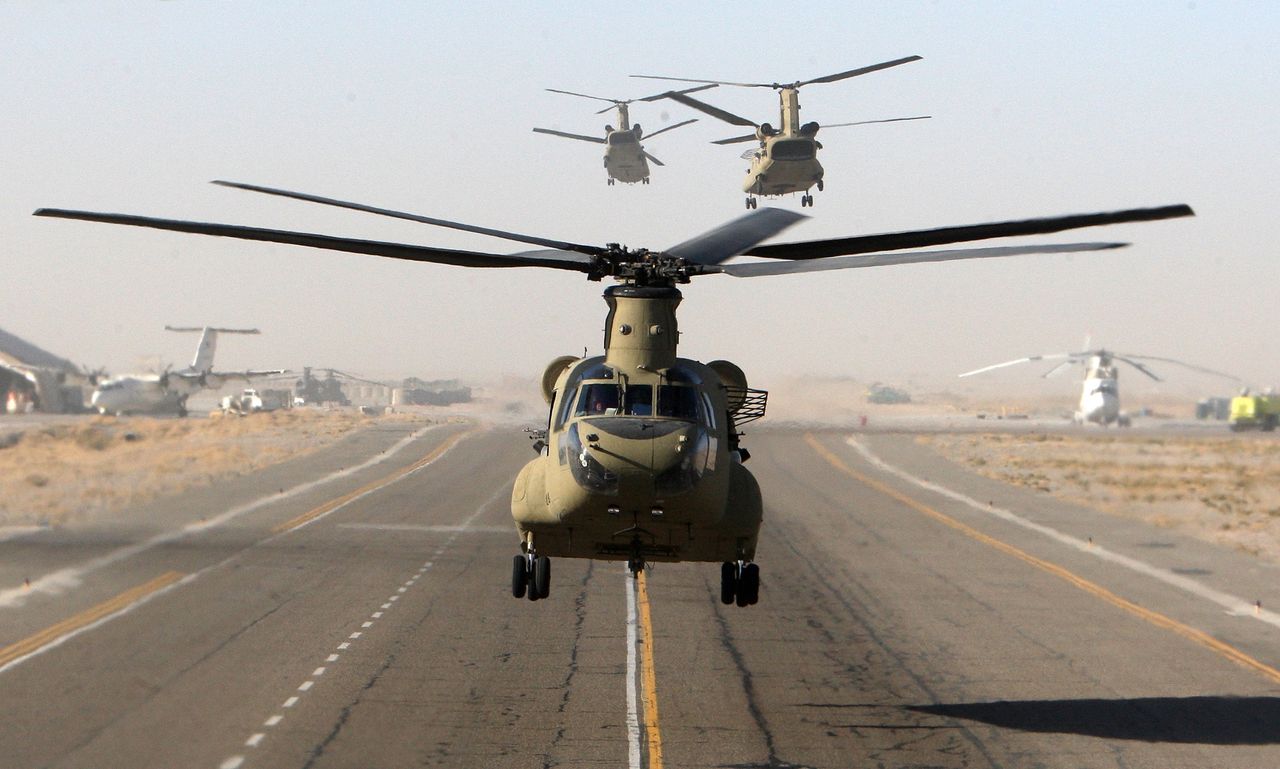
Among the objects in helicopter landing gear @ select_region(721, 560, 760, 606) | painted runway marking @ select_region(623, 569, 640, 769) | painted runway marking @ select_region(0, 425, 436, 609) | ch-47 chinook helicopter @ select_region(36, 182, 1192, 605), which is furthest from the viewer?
painted runway marking @ select_region(0, 425, 436, 609)

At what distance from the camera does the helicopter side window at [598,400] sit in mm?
18469

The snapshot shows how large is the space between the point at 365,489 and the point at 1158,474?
5073 cm

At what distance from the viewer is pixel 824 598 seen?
50.2 metres

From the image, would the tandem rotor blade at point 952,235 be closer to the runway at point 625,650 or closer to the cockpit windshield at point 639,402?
the cockpit windshield at point 639,402

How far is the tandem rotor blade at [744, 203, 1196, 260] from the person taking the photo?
14.3m

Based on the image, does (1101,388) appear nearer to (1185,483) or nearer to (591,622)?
(1185,483)

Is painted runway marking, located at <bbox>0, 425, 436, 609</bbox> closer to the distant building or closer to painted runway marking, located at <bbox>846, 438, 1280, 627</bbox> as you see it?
painted runway marking, located at <bbox>846, 438, 1280, 627</bbox>

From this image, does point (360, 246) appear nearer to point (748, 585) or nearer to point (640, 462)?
point (640, 462)

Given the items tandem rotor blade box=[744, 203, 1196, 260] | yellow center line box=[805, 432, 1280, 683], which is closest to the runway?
yellow center line box=[805, 432, 1280, 683]

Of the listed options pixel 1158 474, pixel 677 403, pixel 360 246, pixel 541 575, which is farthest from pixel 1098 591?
pixel 1158 474

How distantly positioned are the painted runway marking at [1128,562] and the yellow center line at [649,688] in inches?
780

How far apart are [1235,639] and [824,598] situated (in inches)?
543

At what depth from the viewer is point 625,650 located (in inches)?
1650

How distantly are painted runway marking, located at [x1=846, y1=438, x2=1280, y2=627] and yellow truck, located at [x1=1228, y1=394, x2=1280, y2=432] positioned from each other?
58047 millimetres
